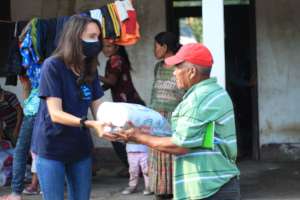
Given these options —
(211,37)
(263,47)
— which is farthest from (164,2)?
(211,37)

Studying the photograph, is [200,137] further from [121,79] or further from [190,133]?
[121,79]

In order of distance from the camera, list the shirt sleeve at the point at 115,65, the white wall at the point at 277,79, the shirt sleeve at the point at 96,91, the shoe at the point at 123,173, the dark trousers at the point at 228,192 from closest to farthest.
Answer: the dark trousers at the point at 228,192 < the shirt sleeve at the point at 96,91 < the shirt sleeve at the point at 115,65 < the shoe at the point at 123,173 < the white wall at the point at 277,79

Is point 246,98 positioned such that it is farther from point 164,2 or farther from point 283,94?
point 164,2

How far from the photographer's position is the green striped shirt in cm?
316

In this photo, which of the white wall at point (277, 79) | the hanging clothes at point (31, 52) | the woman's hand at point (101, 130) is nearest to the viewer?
the woman's hand at point (101, 130)

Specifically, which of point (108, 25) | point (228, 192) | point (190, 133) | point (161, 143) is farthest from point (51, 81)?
point (108, 25)

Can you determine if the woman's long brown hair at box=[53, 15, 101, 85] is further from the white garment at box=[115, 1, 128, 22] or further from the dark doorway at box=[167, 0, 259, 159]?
the dark doorway at box=[167, 0, 259, 159]

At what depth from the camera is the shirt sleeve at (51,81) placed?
3688 millimetres

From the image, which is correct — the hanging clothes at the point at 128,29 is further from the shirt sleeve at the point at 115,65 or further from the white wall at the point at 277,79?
the white wall at the point at 277,79

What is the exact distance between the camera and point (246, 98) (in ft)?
30.5

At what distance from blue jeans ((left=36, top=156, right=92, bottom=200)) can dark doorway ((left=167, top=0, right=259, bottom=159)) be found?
4.52 metres

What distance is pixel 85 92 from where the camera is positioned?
12.6 feet

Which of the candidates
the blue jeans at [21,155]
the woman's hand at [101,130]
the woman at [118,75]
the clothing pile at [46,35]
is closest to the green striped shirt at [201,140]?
the woman's hand at [101,130]

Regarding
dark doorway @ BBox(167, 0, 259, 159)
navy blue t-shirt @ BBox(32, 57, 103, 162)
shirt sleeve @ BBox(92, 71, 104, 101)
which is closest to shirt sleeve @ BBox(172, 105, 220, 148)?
navy blue t-shirt @ BBox(32, 57, 103, 162)
